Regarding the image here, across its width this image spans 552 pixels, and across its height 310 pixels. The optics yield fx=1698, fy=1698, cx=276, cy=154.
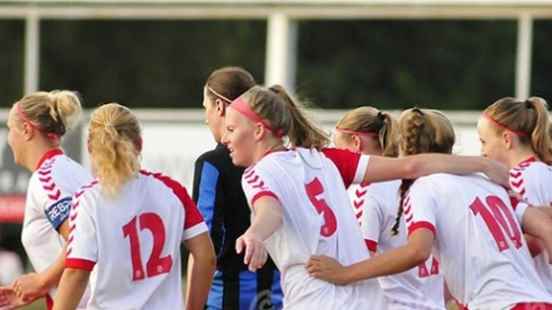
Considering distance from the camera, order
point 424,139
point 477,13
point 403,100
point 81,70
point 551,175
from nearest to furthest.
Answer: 1. point 424,139
2. point 551,175
3. point 477,13
4. point 403,100
5. point 81,70

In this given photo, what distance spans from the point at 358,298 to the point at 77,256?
107cm

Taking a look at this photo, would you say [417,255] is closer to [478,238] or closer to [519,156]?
[478,238]

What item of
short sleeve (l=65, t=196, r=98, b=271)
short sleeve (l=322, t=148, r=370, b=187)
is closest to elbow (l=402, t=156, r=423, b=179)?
short sleeve (l=322, t=148, r=370, b=187)

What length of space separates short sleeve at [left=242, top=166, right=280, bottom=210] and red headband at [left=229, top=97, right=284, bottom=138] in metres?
0.22

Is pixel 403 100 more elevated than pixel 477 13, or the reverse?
pixel 477 13

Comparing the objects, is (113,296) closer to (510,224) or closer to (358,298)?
(358,298)

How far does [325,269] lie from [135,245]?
78 cm

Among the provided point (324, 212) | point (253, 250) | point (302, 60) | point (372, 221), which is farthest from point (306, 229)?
point (302, 60)

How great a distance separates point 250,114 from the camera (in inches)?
255

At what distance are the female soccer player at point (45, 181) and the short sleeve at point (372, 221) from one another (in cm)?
121

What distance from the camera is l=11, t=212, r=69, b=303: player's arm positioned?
6.71 m

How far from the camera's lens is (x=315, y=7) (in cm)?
1689

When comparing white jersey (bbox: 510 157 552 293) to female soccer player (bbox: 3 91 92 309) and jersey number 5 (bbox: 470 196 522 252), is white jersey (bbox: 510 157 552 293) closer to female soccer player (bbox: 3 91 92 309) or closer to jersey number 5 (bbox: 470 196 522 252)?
jersey number 5 (bbox: 470 196 522 252)

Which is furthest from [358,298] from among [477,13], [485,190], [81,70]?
[81,70]
